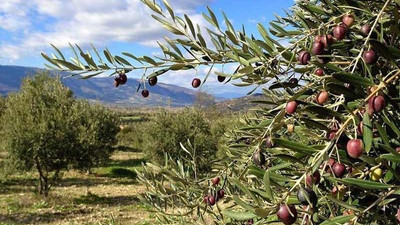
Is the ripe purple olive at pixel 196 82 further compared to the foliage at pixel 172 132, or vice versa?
the foliage at pixel 172 132

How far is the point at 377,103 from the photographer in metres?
0.93

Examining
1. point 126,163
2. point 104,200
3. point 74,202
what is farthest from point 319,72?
point 126,163

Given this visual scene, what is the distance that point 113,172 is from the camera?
29.8m

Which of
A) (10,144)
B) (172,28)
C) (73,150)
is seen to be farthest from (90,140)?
(172,28)

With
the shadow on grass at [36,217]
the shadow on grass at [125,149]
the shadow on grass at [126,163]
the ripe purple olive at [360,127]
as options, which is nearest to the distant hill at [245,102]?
the ripe purple olive at [360,127]

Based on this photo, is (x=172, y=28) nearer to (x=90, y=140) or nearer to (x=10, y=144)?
(x=10, y=144)

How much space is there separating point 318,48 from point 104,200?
20.0 m

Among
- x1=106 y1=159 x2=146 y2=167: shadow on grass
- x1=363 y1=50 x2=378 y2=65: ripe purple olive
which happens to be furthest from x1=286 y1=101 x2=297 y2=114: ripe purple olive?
x1=106 y1=159 x2=146 y2=167: shadow on grass

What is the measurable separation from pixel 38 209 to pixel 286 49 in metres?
18.0

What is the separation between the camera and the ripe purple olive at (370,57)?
1.08 metres

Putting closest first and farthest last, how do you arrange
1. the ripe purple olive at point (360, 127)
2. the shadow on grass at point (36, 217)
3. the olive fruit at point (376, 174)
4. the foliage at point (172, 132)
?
the ripe purple olive at point (360, 127)
the olive fruit at point (376, 174)
the shadow on grass at point (36, 217)
the foliage at point (172, 132)

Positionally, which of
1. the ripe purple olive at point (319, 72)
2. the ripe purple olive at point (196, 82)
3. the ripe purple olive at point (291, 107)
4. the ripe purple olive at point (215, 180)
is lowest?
the ripe purple olive at point (215, 180)

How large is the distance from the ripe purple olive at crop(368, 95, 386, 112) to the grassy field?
12153mm

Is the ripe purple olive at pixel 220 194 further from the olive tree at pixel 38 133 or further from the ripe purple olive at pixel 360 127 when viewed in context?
the olive tree at pixel 38 133
